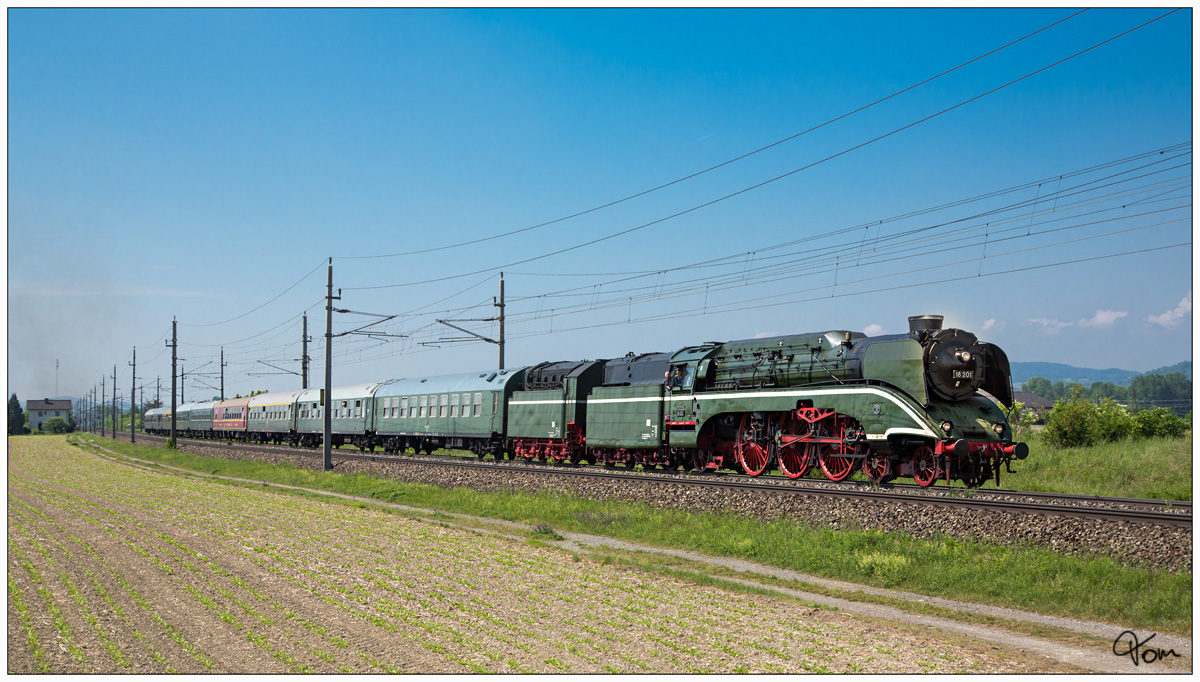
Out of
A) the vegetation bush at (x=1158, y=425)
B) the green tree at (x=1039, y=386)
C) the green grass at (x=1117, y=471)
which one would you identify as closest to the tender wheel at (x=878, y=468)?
the green grass at (x=1117, y=471)

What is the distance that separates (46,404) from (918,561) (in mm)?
197100

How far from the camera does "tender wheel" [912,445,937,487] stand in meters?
18.8

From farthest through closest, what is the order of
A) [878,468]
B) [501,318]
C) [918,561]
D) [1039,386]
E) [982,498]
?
[1039,386] < [501,318] < [878,468] < [982,498] < [918,561]

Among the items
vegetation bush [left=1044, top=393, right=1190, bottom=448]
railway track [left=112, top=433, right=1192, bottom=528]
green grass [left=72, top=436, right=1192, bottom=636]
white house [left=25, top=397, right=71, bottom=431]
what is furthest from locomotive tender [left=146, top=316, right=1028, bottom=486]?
white house [left=25, top=397, right=71, bottom=431]

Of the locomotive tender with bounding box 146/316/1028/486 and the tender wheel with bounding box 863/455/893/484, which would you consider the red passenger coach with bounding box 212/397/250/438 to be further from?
the tender wheel with bounding box 863/455/893/484

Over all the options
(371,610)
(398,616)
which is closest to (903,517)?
(398,616)

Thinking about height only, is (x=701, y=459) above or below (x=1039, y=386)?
below

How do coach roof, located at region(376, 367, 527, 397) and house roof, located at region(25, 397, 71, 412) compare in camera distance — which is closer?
coach roof, located at region(376, 367, 527, 397)

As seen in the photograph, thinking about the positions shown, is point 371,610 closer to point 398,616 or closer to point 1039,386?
point 398,616

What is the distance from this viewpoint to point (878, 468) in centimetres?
1994

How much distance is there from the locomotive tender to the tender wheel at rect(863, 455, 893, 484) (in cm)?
4

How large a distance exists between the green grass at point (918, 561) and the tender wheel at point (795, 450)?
367 cm

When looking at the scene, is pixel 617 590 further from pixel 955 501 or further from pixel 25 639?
pixel 25 639
